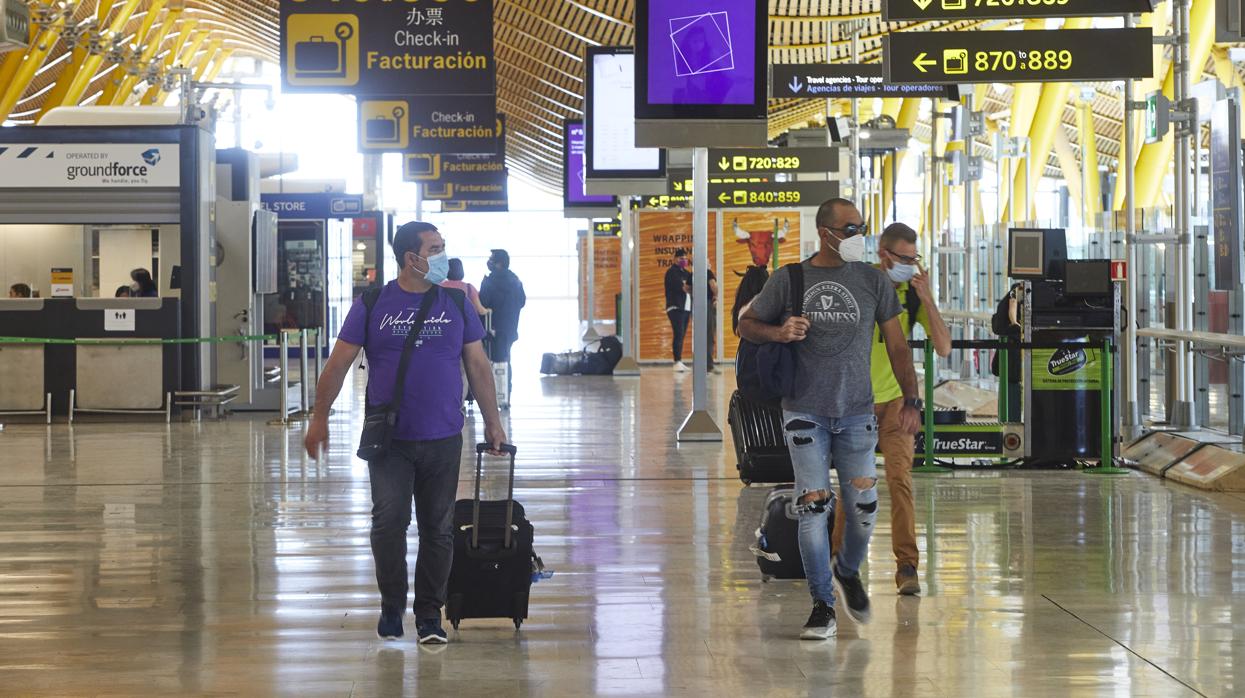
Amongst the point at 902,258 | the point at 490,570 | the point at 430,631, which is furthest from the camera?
the point at 902,258

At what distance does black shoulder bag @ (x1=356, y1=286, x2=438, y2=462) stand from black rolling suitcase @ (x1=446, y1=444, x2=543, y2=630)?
1.42 ft

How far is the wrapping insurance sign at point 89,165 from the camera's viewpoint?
50.2 ft

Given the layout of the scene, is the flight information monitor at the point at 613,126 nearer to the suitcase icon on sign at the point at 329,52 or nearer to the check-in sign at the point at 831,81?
the check-in sign at the point at 831,81

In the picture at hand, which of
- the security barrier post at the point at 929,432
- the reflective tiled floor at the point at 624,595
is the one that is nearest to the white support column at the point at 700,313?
the reflective tiled floor at the point at 624,595

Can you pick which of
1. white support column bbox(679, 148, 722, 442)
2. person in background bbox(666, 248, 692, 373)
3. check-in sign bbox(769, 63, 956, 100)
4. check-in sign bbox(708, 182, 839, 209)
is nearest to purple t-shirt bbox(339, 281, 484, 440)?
white support column bbox(679, 148, 722, 442)

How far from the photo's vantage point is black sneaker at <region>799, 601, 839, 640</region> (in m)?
5.68

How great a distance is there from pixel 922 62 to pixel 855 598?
566 centimetres

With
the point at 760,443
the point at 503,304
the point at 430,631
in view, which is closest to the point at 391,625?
the point at 430,631

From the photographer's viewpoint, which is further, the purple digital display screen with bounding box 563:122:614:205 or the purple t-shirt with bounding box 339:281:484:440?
the purple digital display screen with bounding box 563:122:614:205

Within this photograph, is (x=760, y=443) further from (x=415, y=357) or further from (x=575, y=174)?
(x=575, y=174)

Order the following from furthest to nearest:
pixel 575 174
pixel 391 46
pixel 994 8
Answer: pixel 575 174, pixel 391 46, pixel 994 8

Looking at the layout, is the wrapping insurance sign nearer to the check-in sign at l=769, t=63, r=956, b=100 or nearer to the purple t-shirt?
the check-in sign at l=769, t=63, r=956, b=100

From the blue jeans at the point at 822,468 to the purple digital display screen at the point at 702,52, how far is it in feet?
21.8

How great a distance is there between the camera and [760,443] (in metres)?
9.41
